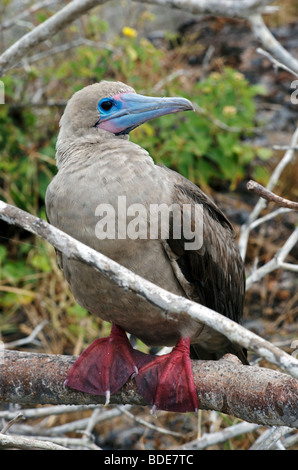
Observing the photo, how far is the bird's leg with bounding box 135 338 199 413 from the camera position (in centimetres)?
285

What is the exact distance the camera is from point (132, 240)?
2.78 meters

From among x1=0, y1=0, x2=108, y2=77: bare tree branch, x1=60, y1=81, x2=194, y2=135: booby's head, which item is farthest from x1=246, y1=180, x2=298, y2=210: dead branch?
x1=0, y1=0, x2=108, y2=77: bare tree branch

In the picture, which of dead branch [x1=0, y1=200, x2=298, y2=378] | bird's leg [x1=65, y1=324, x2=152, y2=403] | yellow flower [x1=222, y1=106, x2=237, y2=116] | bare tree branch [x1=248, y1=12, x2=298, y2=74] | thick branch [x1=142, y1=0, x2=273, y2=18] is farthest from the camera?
yellow flower [x1=222, y1=106, x2=237, y2=116]

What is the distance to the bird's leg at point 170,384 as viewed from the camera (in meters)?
2.85

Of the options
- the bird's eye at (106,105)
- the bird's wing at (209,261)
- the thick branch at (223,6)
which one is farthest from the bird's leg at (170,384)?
the thick branch at (223,6)

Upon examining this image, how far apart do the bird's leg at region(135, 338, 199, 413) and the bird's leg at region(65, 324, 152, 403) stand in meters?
0.09

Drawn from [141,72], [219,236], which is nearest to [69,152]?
[219,236]

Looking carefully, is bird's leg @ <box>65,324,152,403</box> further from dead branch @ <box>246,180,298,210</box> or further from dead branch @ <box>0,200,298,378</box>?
dead branch @ <box>246,180,298,210</box>

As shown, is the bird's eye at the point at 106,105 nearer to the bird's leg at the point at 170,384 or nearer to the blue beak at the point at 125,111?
the blue beak at the point at 125,111

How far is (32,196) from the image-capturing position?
5.86m

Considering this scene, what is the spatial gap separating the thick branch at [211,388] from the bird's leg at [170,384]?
1.7 inches

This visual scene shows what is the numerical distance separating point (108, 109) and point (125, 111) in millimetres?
100

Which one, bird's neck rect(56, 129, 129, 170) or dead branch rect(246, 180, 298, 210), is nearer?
dead branch rect(246, 180, 298, 210)

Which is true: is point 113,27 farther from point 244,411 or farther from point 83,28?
point 244,411
